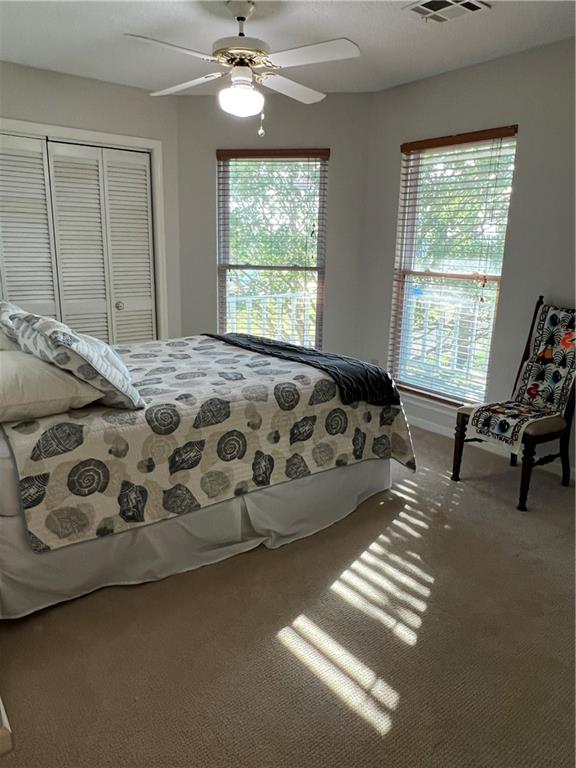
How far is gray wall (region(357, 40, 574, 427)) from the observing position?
3137 millimetres

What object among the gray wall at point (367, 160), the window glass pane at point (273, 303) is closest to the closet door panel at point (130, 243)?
the gray wall at point (367, 160)

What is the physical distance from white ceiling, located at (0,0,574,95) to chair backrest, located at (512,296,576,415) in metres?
1.53

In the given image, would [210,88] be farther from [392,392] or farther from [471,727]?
[471,727]

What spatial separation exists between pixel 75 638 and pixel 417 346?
3116 millimetres

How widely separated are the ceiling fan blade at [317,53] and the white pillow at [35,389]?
5.65 ft

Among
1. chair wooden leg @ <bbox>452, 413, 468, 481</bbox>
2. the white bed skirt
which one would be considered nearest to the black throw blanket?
the white bed skirt

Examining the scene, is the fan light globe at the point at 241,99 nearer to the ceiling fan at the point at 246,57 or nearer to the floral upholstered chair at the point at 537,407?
the ceiling fan at the point at 246,57

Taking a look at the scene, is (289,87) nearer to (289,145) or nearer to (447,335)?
(289,145)

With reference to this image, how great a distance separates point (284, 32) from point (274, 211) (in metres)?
1.51

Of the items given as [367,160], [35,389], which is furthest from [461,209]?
[35,389]

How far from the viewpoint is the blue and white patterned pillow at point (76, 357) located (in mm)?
2010

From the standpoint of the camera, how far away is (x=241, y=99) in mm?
2475

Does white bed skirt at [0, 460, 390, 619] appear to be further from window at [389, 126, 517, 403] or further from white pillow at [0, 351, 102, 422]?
window at [389, 126, 517, 403]

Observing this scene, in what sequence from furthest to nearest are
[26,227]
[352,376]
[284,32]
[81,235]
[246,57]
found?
[81,235] < [26,227] < [284,32] < [352,376] < [246,57]
